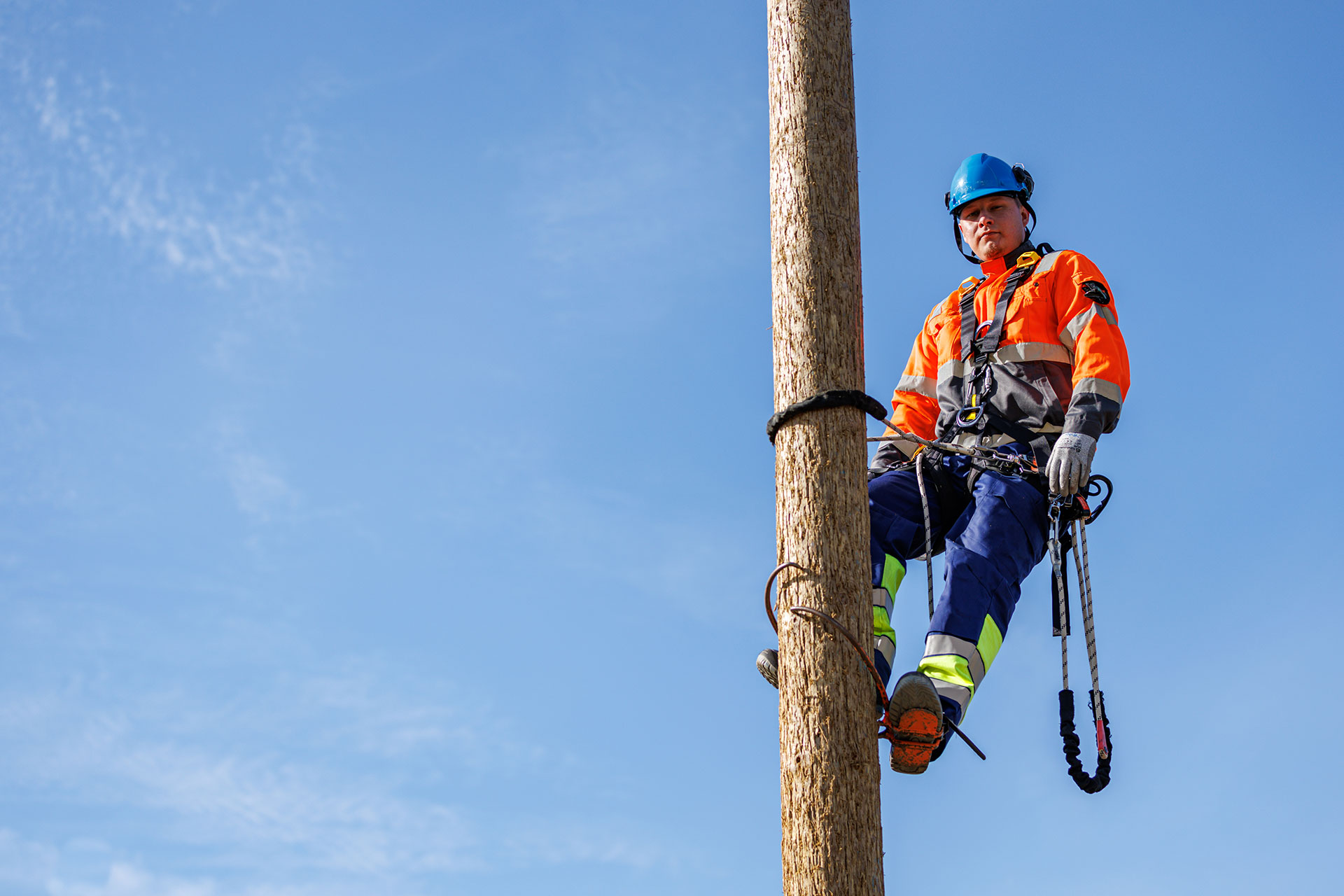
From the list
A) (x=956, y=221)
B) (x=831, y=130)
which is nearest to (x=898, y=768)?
(x=831, y=130)

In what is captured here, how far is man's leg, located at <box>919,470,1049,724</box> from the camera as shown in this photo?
5102 mm

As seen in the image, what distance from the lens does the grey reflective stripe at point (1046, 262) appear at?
605cm

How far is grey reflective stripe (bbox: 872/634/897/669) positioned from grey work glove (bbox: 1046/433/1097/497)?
0.87 m

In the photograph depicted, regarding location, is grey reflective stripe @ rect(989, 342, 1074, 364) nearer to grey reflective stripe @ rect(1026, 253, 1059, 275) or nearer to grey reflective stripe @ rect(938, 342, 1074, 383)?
grey reflective stripe @ rect(938, 342, 1074, 383)

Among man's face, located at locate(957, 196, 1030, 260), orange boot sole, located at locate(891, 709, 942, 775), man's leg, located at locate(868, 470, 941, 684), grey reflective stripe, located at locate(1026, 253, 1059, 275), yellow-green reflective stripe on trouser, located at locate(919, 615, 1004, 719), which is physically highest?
man's face, located at locate(957, 196, 1030, 260)

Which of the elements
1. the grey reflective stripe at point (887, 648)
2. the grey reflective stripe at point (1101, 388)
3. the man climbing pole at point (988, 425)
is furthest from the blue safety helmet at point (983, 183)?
the grey reflective stripe at point (887, 648)

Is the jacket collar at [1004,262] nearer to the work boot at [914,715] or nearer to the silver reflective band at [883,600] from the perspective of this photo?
the silver reflective band at [883,600]

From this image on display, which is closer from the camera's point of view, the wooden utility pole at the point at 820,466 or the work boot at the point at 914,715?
the wooden utility pole at the point at 820,466

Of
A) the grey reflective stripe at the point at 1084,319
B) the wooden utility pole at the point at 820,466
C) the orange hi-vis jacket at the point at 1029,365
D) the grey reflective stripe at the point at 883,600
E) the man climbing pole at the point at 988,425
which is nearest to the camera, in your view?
the wooden utility pole at the point at 820,466

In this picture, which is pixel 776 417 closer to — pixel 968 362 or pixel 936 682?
pixel 936 682

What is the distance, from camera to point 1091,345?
222 inches

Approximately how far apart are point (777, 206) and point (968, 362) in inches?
71.5

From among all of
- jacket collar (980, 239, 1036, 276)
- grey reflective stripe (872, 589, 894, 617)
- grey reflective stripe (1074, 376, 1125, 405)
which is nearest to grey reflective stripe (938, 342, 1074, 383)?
grey reflective stripe (1074, 376, 1125, 405)

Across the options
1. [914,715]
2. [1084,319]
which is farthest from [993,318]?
[914,715]
